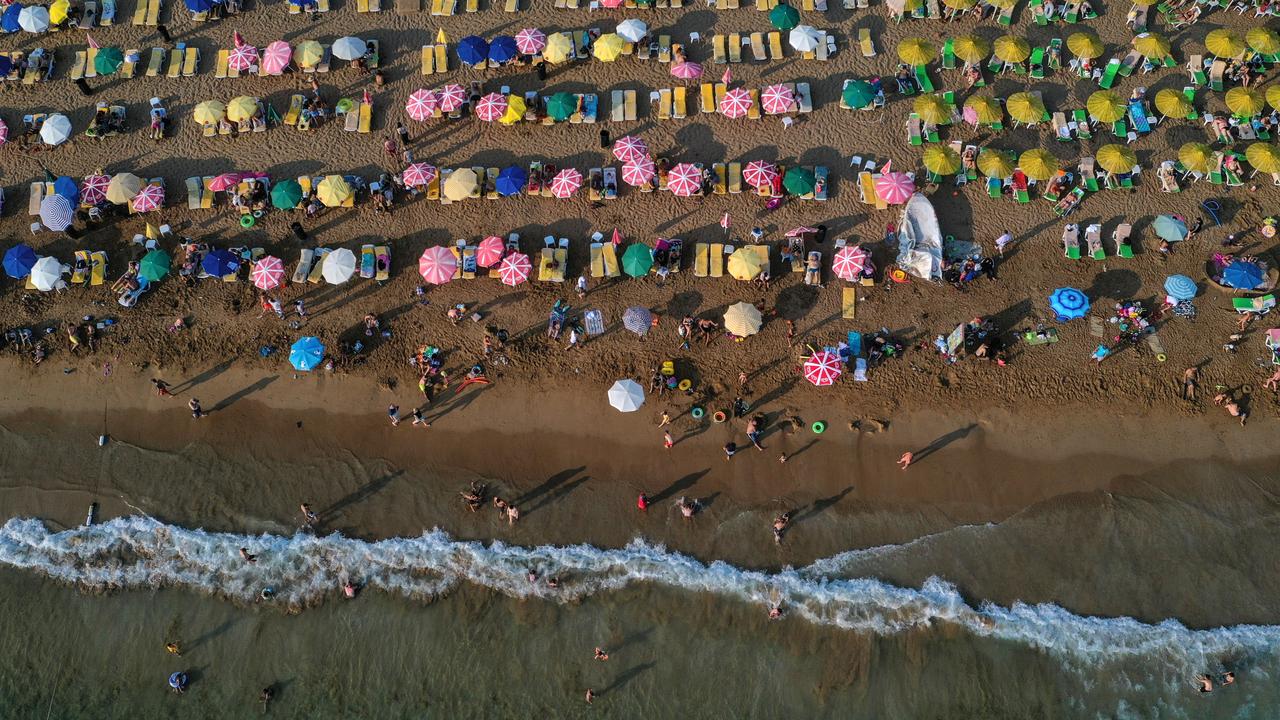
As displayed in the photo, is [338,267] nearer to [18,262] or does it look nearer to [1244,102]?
[18,262]

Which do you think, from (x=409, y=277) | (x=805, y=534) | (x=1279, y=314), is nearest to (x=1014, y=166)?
(x=1279, y=314)

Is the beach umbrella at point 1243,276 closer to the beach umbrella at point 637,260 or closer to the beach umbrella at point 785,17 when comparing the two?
the beach umbrella at point 785,17

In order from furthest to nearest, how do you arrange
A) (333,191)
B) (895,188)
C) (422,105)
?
1. (422,105)
2. (333,191)
3. (895,188)

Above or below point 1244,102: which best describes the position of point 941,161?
below

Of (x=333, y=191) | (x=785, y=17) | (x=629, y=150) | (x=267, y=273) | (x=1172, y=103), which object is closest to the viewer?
(x=267, y=273)

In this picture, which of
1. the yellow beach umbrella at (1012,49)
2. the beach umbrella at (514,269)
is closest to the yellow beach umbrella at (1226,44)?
the yellow beach umbrella at (1012,49)

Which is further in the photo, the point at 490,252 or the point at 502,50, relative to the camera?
the point at 502,50

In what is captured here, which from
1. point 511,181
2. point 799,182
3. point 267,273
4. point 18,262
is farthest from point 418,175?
point 18,262

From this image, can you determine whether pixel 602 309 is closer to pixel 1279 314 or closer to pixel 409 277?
pixel 409 277
